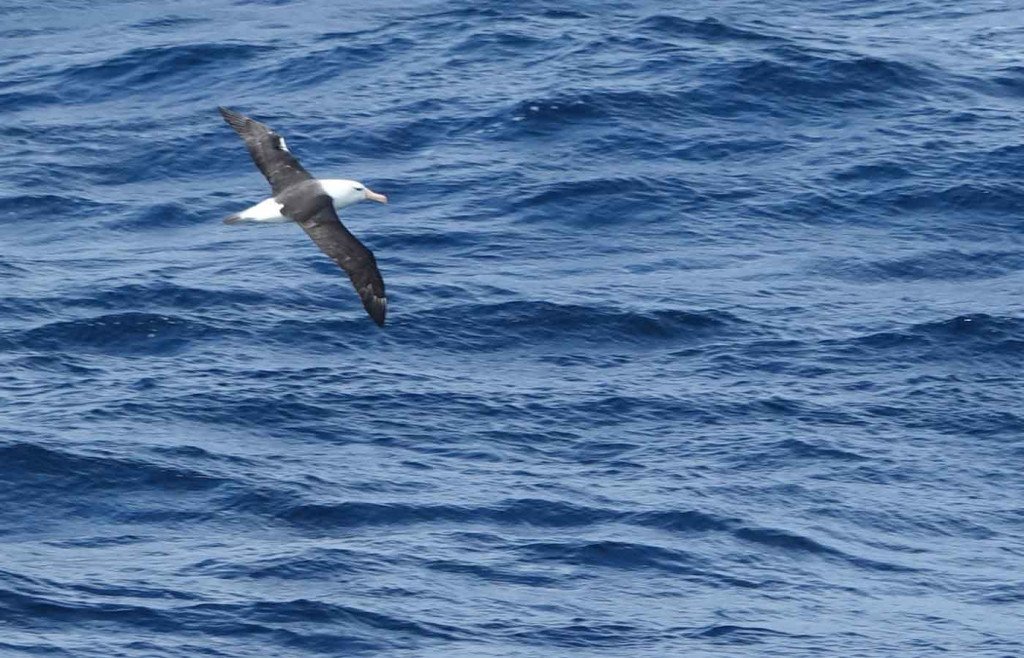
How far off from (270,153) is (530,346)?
461 inches

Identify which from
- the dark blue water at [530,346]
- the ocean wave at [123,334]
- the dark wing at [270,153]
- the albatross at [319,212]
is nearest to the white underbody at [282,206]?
the albatross at [319,212]

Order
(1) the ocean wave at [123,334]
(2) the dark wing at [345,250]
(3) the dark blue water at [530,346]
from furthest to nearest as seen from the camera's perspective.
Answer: (1) the ocean wave at [123,334], (3) the dark blue water at [530,346], (2) the dark wing at [345,250]

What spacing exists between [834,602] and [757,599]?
1306 millimetres

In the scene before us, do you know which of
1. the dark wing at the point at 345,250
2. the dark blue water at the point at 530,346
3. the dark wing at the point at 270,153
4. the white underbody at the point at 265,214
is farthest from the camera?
the dark blue water at the point at 530,346

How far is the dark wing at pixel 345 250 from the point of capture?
34844mm

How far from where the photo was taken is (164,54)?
205 feet

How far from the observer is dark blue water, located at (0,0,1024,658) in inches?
1572

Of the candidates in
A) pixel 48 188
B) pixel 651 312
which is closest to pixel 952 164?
pixel 651 312

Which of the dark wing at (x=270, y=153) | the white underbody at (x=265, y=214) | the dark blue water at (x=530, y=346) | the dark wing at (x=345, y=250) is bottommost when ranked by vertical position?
the dark blue water at (x=530, y=346)

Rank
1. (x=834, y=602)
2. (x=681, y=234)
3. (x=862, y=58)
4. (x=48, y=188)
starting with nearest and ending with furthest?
(x=834, y=602)
(x=681, y=234)
(x=48, y=188)
(x=862, y=58)

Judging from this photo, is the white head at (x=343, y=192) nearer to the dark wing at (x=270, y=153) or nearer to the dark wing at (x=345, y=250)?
the dark wing at (x=345, y=250)

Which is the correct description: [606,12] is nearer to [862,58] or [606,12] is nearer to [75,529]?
[862,58]

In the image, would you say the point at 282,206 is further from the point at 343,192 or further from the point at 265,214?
the point at 343,192

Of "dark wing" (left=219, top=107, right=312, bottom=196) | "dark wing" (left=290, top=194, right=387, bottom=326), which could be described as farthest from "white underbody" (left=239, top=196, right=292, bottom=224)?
"dark wing" (left=219, top=107, right=312, bottom=196)
